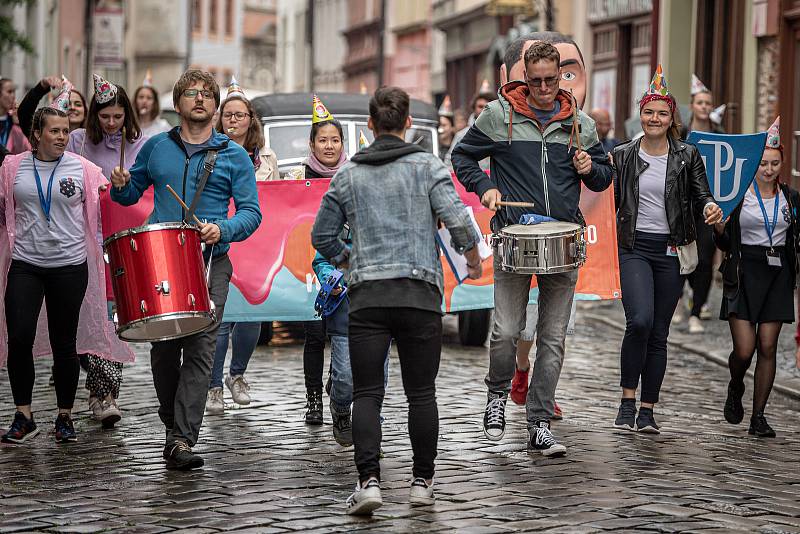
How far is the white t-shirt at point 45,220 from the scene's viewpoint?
27.7 feet

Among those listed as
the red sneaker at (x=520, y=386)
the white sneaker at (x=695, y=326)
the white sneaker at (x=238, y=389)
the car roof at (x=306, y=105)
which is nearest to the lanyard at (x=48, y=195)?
the white sneaker at (x=238, y=389)

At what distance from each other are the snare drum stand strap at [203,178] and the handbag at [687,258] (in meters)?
2.71

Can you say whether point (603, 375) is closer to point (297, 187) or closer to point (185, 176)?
point (297, 187)

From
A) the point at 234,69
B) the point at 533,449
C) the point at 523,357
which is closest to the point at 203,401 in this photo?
the point at 533,449

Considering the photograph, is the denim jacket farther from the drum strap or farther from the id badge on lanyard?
the id badge on lanyard

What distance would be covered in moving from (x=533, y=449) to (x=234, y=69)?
72.3 meters

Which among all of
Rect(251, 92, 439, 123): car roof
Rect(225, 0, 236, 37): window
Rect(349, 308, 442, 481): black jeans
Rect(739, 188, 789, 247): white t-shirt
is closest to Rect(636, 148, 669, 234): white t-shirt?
Rect(739, 188, 789, 247): white t-shirt

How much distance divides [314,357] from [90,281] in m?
1.32

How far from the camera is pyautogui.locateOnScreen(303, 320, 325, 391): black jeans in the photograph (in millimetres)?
9039

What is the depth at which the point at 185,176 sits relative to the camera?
303 inches

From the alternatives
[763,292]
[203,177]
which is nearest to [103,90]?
[203,177]

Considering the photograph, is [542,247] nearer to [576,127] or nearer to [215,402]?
→ [576,127]

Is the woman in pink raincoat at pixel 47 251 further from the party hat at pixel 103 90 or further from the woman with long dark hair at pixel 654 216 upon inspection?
the woman with long dark hair at pixel 654 216

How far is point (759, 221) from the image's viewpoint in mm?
9148
